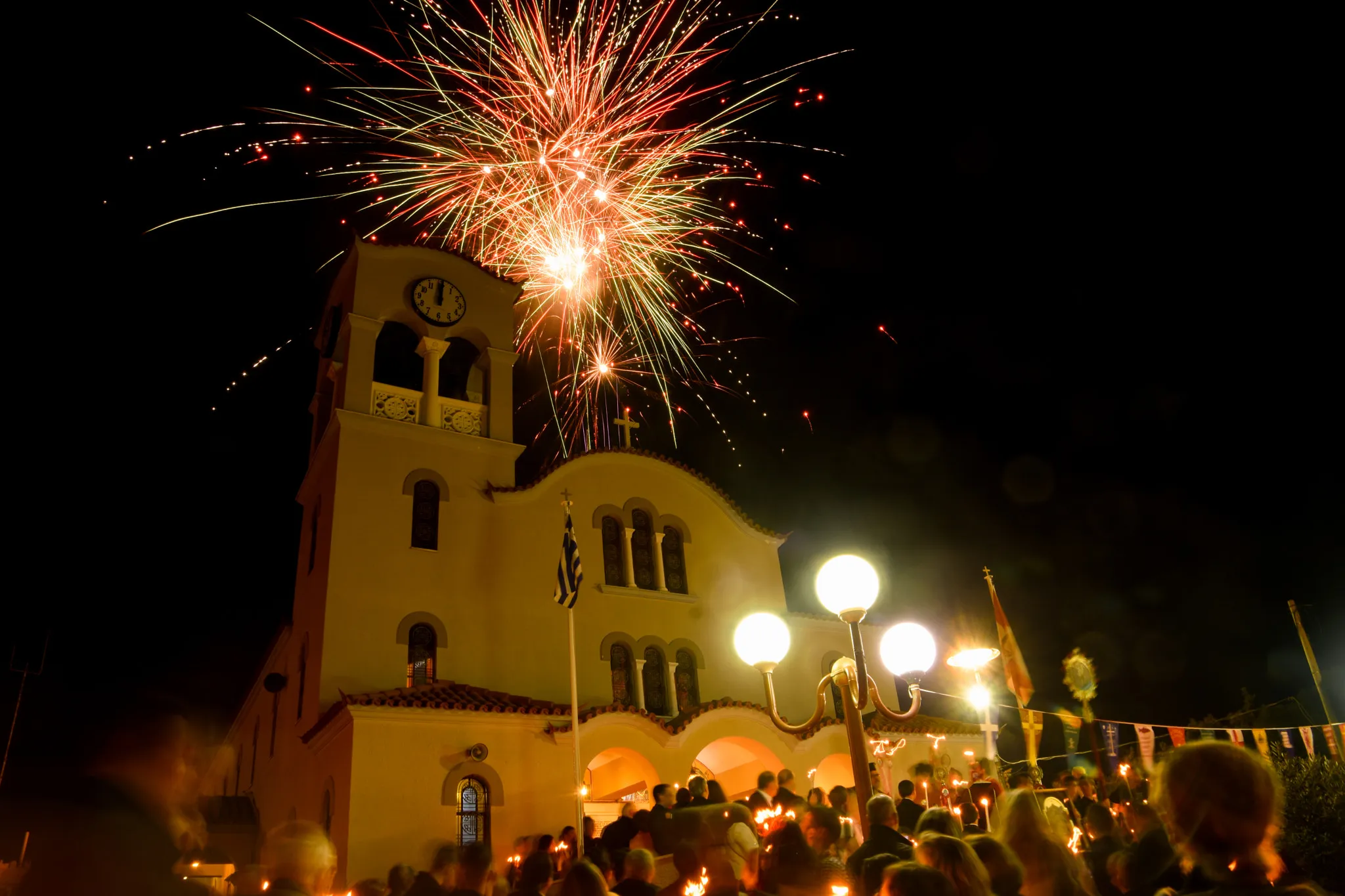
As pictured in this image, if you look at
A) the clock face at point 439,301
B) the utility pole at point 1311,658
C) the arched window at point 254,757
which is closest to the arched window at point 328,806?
the arched window at point 254,757

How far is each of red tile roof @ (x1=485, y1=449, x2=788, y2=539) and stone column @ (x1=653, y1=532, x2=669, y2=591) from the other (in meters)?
1.75

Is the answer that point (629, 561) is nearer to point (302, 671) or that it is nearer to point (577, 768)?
point (577, 768)

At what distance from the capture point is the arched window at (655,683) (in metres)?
18.2

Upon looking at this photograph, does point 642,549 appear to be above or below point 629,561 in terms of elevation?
above

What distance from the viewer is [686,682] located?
19.0m

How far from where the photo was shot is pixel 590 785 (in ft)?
60.1

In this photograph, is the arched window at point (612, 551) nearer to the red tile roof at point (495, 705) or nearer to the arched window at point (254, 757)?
the red tile roof at point (495, 705)

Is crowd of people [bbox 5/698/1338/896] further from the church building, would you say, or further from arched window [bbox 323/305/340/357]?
arched window [bbox 323/305/340/357]

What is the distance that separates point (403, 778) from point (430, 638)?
3379 mm

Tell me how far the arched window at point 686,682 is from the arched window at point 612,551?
6.81 feet

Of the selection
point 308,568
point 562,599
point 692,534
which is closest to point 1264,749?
point 692,534

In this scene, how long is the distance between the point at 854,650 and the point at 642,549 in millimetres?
13408

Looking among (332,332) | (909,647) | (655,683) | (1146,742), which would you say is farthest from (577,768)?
(1146,742)

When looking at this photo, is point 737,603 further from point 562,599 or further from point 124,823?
point 124,823
